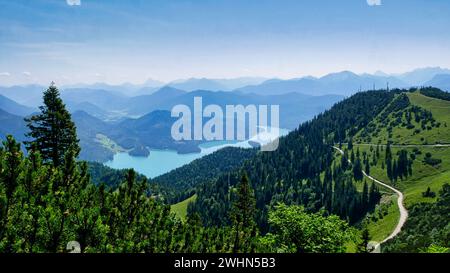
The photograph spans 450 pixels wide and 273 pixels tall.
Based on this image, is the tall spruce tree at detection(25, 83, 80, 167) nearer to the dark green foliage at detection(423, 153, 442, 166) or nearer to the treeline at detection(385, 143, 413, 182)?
the treeline at detection(385, 143, 413, 182)

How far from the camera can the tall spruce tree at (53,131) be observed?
40.3m

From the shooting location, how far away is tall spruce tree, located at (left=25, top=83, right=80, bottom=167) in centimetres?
4034

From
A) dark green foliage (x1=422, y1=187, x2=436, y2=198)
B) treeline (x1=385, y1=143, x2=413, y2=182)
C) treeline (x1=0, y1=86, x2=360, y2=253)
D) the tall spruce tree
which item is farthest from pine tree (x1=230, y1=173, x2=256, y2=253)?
treeline (x1=385, y1=143, x2=413, y2=182)

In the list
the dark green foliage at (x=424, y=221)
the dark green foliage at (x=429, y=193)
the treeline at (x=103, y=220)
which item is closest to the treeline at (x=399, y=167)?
the dark green foliage at (x=429, y=193)

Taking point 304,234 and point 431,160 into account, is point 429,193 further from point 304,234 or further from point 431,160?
point 304,234

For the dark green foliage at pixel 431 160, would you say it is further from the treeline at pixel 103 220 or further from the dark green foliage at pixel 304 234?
the dark green foliage at pixel 304 234

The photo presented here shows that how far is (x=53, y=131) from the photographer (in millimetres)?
40688

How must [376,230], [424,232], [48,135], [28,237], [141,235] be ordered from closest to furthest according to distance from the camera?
1. [28,237]
2. [141,235]
3. [48,135]
4. [424,232]
5. [376,230]

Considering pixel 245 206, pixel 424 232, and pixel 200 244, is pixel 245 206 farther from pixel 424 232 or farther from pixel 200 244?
pixel 424 232

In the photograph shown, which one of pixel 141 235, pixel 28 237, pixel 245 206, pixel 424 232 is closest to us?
pixel 28 237

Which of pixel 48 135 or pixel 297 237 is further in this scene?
pixel 48 135
